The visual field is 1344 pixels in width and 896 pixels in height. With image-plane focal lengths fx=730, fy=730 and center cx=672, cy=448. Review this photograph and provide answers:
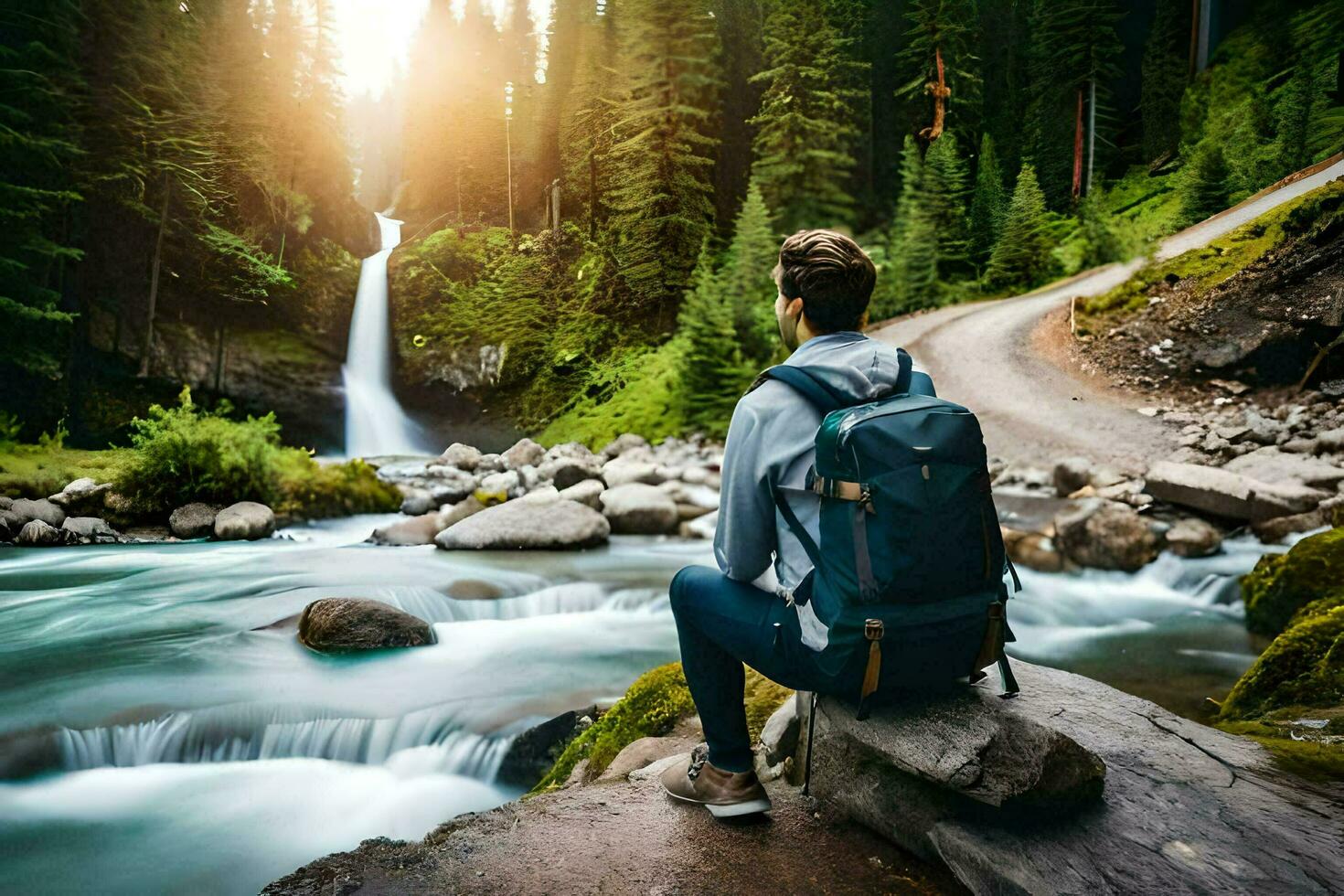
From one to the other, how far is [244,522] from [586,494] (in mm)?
2729

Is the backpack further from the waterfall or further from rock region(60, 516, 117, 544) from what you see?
the waterfall

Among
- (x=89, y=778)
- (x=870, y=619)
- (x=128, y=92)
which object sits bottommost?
(x=89, y=778)

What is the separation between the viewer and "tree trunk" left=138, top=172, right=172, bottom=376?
620cm

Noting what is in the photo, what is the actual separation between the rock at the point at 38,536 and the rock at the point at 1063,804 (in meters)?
5.86

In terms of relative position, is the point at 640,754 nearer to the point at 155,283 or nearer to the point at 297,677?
the point at 297,677

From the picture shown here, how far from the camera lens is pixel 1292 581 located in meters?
3.31

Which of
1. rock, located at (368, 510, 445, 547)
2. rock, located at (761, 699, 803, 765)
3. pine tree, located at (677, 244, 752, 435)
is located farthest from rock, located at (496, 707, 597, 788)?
pine tree, located at (677, 244, 752, 435)

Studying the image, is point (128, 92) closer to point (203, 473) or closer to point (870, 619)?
point (203, 473)

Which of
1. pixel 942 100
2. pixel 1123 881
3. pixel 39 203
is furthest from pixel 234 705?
pixel 942 100

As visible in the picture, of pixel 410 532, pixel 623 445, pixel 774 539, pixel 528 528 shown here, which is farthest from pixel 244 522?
pixel 774 539

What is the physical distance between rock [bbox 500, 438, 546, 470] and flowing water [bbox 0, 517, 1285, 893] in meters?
1.60

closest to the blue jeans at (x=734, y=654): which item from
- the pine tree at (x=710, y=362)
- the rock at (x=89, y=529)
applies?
the rock at (x=89, y=529)

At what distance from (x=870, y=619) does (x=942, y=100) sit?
20.7ft

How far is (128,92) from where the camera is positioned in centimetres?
595
